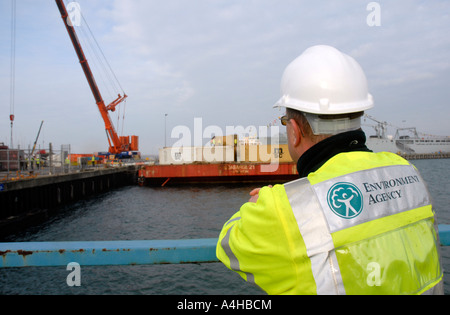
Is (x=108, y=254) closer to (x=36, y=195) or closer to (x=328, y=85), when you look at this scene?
(x=328, y=85)

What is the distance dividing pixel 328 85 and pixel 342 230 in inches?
27.8

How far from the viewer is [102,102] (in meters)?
34.7

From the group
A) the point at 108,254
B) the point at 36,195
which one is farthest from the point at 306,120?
the point at 36,195

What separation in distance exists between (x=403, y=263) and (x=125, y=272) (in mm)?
7764

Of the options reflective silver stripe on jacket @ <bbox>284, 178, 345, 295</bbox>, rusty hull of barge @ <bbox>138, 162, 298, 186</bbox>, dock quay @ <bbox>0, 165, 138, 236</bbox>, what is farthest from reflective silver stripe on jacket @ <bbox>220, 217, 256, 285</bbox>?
rusty hull of barge @ <bbox>138, 162, 298, 186</bbox>

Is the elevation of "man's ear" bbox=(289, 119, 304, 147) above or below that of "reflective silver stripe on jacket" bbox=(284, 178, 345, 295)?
above

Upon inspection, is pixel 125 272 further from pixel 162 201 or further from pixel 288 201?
pixel 162 201

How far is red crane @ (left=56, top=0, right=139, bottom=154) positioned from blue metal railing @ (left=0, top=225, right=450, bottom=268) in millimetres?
34626

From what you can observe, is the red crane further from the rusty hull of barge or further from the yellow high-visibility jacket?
the yellow high-visibility jacket

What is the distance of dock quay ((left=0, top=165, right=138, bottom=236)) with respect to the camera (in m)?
13.3

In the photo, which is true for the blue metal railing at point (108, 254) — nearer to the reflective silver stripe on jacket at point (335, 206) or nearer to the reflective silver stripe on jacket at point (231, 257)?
the reflective silver stripe on jacket at point (231, 257)

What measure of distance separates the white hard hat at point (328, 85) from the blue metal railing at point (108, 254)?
99 cm

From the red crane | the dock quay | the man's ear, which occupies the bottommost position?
the dock quay

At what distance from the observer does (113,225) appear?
13.3 meters
